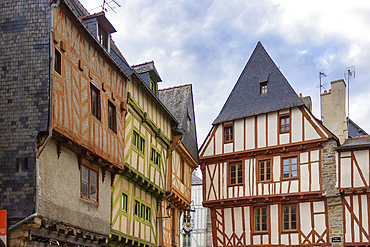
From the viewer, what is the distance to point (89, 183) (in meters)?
10.8

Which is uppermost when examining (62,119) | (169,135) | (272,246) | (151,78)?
(151,78)

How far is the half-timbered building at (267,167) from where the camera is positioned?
18797mm

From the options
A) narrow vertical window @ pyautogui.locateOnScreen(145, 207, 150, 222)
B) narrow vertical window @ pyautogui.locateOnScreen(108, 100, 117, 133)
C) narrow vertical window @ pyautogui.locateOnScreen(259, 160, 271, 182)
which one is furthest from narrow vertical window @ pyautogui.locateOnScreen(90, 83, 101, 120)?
narrow vertical window @ pyautogui.locateOnScreen(259, 160, 271, 182)

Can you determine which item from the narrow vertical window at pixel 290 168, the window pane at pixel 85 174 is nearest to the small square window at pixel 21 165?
the window pane at pixel 85 174

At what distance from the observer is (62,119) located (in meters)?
9.28

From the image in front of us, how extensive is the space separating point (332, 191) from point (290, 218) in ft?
6.91

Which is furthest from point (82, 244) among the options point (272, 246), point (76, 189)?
point (272, 246)

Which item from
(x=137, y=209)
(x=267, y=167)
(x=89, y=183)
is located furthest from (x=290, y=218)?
(x=89, y=183)

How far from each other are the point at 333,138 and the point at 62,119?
1278 cm

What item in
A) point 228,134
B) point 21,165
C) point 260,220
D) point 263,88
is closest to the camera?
point 21,165

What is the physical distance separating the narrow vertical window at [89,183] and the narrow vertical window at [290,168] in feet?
34.9

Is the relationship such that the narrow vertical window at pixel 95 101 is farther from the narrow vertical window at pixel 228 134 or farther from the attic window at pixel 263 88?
the attic window at pixel 263 88

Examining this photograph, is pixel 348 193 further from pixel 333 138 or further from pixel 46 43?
pixel 46 43

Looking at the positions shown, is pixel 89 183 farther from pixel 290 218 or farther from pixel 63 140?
pixel 290 218
